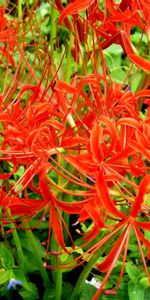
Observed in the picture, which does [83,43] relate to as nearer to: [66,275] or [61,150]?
[61,150]

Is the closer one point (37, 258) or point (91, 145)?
point (91, 145)

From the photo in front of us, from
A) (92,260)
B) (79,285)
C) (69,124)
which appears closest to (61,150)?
(69,124)

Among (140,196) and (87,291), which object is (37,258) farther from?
(140,196)

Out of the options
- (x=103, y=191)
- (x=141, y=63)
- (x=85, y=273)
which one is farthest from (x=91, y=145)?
(x=85, y=273)

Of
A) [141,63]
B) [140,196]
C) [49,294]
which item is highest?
[141,63]

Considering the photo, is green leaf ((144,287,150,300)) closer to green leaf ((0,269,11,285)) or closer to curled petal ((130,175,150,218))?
green leaf ((0,269,11,285))
